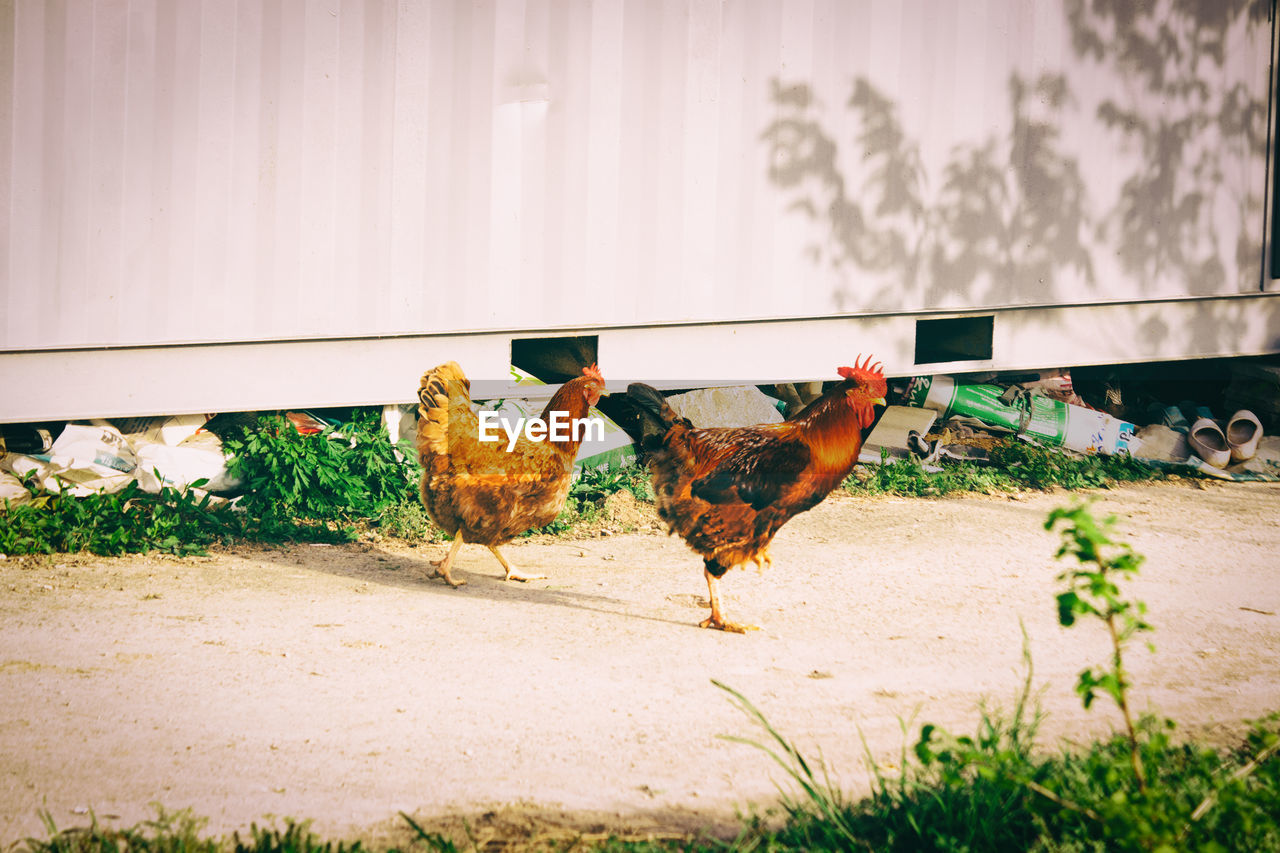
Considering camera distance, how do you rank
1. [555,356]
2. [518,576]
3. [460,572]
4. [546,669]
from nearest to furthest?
[546,669] < [518,576] < [460,572] < [555,356]

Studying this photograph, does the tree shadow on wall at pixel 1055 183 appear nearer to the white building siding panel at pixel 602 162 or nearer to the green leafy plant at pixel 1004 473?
the white building siding panel at pixel 602 162

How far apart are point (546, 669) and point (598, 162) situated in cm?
329

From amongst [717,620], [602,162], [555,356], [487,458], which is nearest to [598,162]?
[602,162]

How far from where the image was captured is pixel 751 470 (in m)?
4.28

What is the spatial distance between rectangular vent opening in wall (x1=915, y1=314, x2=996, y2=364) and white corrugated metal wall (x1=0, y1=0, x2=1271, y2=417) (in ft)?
0.86

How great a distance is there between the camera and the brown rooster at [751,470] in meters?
4.23

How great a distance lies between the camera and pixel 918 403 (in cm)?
739

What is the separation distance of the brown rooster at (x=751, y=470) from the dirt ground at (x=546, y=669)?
0.40m

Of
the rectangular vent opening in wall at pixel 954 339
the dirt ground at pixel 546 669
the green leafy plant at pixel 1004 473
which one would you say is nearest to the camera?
the dirt ground at pixel 546 669

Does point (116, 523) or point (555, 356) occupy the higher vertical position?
Result: point (555, 356)

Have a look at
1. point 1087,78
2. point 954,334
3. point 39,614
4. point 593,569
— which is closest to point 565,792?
point 593,569

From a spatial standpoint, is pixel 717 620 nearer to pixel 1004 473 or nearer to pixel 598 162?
pixel 598 162

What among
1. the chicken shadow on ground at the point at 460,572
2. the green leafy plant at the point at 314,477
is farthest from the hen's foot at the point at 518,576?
the green leafy plant at the point at 314,477

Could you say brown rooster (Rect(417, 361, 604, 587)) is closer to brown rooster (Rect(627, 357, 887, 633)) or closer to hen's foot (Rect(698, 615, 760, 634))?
brown rooster (Rect(627, 357, 887, 633))
